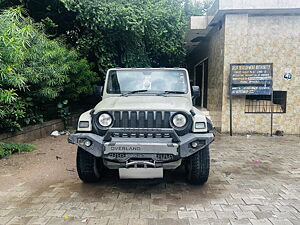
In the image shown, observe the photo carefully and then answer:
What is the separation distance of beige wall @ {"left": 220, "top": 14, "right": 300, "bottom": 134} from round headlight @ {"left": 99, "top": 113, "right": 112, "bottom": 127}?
589 centimetres

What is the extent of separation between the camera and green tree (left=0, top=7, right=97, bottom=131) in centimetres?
417

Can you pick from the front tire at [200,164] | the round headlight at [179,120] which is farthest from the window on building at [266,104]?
the round headlight at [179,120]

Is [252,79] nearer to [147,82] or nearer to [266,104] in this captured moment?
[266,104]

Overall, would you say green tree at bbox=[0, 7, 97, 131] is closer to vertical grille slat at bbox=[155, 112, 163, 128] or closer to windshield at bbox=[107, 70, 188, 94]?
windshield at bbox=[107, 70, 188, 94]

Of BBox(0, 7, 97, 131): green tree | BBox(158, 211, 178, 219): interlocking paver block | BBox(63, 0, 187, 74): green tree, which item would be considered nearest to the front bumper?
BBox(158, 211, 178, 219): interlocking paver block

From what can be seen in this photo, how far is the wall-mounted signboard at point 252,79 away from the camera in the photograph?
7871 mm

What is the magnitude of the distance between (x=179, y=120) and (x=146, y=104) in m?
0.52

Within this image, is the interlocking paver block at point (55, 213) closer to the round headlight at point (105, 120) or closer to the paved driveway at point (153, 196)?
the paved driveway at point (153, 196)

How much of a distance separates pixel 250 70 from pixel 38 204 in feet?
23.7

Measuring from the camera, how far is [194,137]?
→ 3.05 metres

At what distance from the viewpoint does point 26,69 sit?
5.57m

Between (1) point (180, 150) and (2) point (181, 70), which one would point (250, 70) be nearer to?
(2) point (181, 70)

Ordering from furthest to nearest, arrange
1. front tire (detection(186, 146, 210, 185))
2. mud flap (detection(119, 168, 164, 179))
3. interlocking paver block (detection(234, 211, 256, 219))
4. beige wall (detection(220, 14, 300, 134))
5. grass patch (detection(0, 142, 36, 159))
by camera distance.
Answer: beige wall (detection(220, 14, 300, 134)), grass patch (detection(0, 142, 36, 159)), front tire (detection(186, 146, 210, 185)), mud flap (detection(119, 168, 164, 179)), interlocking paver block (detection(234, 211, 256, 219))

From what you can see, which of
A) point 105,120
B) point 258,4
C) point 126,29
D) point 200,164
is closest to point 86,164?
point 105,120
